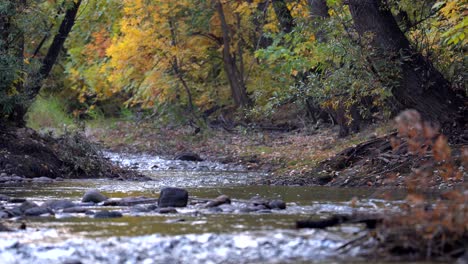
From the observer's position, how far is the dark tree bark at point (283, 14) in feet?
80.1

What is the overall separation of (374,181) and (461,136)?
167 cm

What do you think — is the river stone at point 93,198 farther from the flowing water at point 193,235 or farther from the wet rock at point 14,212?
the wet rock at point 14,212

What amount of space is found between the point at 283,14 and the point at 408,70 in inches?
394

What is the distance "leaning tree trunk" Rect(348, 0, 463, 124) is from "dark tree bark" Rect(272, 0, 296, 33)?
8945mm

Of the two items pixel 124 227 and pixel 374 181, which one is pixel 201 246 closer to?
pixel 124 227

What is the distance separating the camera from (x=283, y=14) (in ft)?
81.4

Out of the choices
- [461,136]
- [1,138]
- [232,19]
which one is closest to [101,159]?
[1,138]

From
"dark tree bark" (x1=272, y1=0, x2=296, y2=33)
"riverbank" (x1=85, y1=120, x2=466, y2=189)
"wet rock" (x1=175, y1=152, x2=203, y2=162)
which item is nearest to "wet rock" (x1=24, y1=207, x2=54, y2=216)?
"riverbank" (x1=85, y1=120, x2=466, y2=189)

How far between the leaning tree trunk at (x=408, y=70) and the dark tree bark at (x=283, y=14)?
8.94 meters

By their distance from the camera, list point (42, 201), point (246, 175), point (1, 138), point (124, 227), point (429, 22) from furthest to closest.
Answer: point (246, 175)
point (1, 138)
point (429, 22)
point (42, 201)
point (124, 227)

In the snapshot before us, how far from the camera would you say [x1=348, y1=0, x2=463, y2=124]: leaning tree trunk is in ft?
49.5

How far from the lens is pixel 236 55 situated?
3047cm

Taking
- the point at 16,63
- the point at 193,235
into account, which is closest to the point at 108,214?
the point at 193,235

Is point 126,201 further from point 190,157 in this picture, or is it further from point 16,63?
point 190,157
